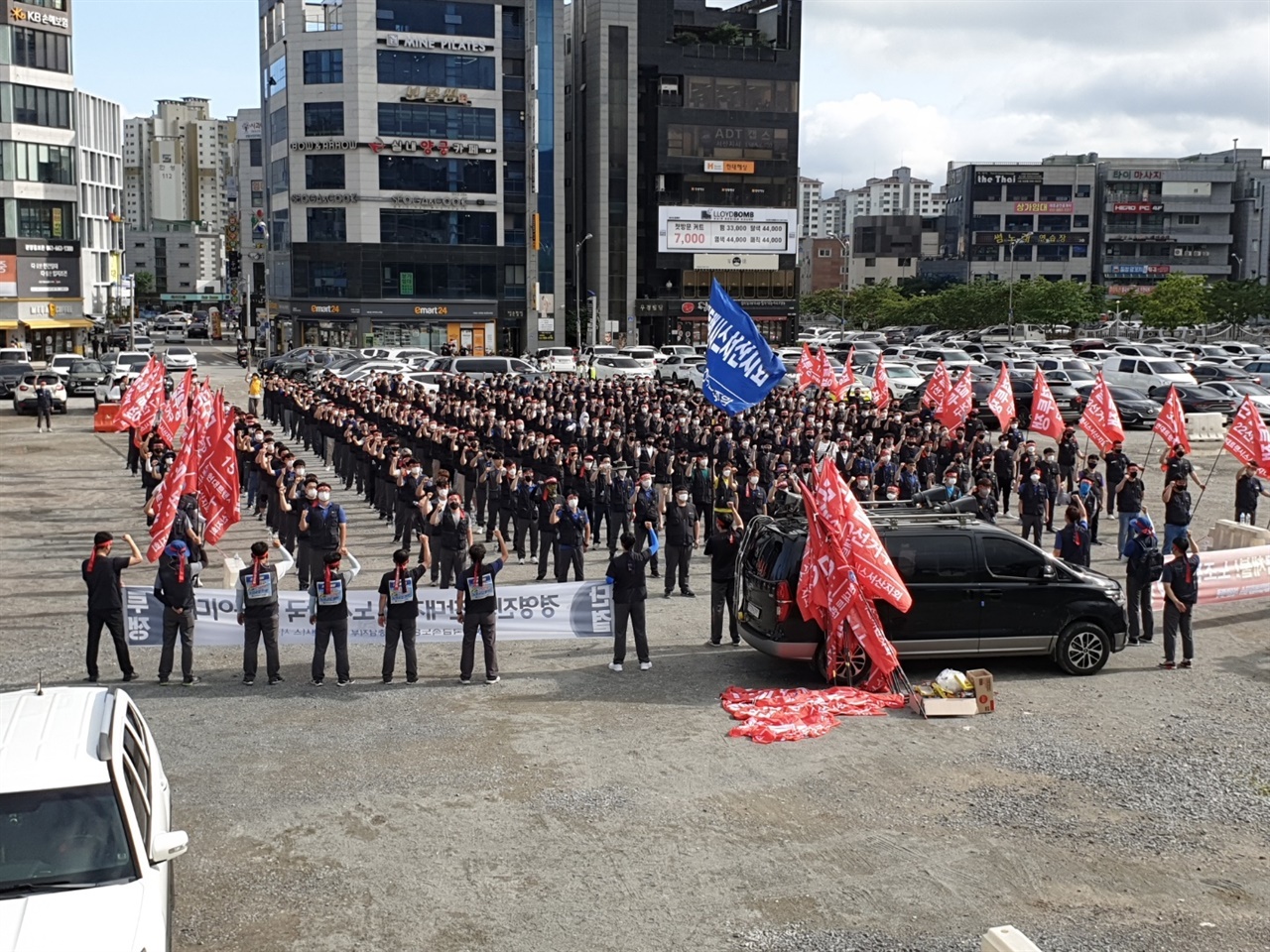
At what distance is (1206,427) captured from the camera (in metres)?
38.6

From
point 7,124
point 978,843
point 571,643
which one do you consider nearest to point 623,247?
point 7,124

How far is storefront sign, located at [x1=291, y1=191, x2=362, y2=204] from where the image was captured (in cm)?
7600

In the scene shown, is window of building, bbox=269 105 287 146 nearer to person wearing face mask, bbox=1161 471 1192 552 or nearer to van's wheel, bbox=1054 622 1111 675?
person wearing face mask, bbox=1161 471 1192 552

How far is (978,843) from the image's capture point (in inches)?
391

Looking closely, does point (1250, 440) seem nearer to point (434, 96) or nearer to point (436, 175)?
point (436, 175)

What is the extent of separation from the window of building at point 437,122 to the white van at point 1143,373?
139ft

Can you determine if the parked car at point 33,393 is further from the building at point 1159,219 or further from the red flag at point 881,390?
the building at point 1159,219

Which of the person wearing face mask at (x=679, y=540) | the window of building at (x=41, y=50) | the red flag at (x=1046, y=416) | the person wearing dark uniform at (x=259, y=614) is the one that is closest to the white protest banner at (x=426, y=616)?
the person wearing dark uniform at (x=259, y=614)

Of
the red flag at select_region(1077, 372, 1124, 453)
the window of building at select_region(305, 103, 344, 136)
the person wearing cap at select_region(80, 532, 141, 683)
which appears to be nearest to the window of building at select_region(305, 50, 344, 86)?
the window of building at select_region(305, 103, 344, 136)

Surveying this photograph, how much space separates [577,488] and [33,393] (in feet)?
101

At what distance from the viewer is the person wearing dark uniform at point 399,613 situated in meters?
13.9

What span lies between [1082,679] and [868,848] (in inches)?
223

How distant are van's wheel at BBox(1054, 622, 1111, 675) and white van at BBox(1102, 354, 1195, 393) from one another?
1327 inches

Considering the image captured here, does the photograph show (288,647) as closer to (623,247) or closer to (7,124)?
(7,124)
